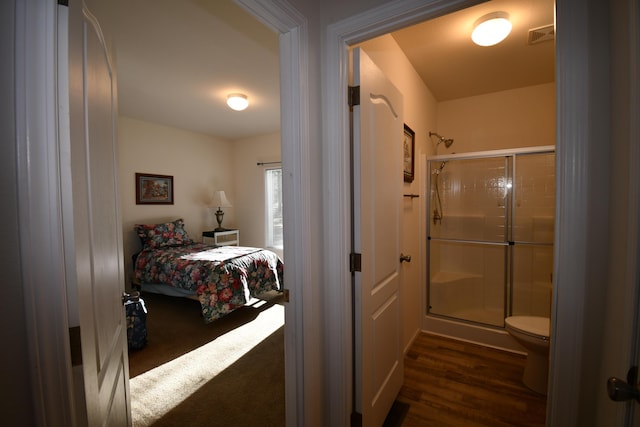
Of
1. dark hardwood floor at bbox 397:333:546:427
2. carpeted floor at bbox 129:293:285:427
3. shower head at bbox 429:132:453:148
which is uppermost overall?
shower head at bbox 429:132:453:148

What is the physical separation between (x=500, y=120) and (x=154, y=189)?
16.9 ft

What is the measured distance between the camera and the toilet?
1904mm

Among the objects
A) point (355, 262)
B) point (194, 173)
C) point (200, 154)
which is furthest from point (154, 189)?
point (355, 262)

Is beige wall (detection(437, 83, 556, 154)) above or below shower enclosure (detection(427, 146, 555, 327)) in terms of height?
above

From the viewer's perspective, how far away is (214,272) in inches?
118

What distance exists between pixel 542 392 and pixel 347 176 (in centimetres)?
218

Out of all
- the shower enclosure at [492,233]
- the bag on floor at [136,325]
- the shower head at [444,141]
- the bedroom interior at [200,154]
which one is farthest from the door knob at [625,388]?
the shower head at [444,141]

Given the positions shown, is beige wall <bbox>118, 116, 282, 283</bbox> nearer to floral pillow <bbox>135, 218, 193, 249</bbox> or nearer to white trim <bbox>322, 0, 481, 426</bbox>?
floral pillow <bbox>135, 218, 193, 249</bbox>

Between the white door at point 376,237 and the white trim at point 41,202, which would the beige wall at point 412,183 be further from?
the white trim at point 41,202

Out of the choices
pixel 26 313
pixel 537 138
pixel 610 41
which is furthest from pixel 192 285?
pixel 537 138

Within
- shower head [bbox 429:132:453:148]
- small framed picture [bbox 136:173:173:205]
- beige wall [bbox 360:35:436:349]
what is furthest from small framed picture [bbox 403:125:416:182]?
small framed picture [bbox 136:173:173:205]

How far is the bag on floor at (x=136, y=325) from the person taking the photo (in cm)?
241

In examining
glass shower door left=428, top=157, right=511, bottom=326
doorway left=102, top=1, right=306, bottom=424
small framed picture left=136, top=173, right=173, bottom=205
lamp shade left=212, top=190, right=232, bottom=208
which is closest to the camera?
doorway left=102, top=1, right=306, bottom=424

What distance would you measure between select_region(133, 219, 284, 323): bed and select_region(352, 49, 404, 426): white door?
1.99 m
